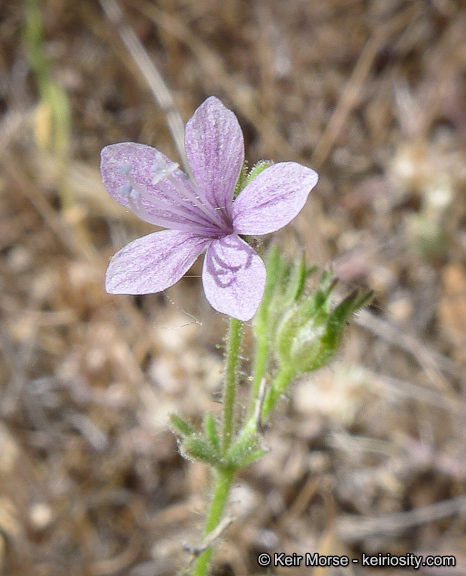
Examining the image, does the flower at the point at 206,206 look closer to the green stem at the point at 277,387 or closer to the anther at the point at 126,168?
the anther at the point at 126,168

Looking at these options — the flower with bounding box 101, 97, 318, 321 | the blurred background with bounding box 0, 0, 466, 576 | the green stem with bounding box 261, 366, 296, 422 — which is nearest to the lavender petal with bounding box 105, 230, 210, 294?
the flower with bounding box 101, 97, 318, 321

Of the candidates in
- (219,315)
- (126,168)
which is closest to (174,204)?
(126,168)

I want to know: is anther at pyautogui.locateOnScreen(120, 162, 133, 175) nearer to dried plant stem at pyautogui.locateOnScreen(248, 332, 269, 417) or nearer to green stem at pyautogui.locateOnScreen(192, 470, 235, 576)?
dried plant stem at pyautogui.locateOnScreen(248, 332, 269, 417)

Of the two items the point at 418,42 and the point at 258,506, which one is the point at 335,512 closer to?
the point at 258,506

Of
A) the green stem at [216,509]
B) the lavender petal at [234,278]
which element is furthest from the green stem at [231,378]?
the lavender petal at [234,278]

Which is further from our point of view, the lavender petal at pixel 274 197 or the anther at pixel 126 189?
the anther at pixel 126 189

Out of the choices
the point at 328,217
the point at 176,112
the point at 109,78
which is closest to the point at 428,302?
the point at 328,217

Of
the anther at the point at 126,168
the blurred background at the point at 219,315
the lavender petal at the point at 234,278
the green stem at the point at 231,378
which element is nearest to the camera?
the lavender petal at the point at 234,278

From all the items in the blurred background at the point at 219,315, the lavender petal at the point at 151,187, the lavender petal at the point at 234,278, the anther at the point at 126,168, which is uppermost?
the anther at the point at 126,168
